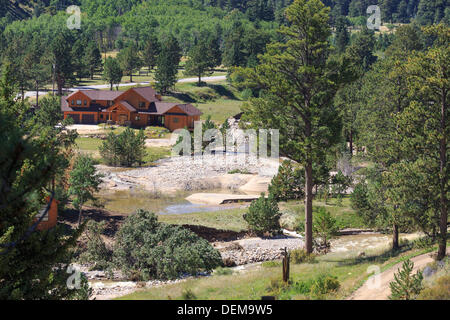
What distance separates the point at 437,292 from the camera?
1569 cm

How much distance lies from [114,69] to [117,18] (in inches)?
3785

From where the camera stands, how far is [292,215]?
3934 cm

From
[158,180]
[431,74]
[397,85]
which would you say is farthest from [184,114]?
[431,74]

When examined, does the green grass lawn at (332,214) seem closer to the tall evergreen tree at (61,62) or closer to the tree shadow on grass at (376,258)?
the tree shadow on grass at (376,258)

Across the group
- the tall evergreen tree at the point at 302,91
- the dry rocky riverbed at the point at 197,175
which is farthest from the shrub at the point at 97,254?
the dry rocky riverbed at the point at 197,175

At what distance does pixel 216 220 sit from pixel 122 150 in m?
25.2

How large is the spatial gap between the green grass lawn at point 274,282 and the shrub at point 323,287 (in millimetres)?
227

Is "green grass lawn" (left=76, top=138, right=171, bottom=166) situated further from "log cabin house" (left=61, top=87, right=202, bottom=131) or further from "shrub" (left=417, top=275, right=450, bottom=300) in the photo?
"shrub" (left=417, top=275, right=450, bottom=300)

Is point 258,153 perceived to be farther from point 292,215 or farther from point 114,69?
point 114,69

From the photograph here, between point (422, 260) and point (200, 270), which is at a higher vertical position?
point (422, 260)

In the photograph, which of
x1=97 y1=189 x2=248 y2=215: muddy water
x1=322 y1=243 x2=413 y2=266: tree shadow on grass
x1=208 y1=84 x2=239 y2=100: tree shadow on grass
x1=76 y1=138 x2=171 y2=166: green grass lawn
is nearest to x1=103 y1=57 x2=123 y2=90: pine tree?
x1=208 y1=84 x2=239 y2=100: tree shadow on grass

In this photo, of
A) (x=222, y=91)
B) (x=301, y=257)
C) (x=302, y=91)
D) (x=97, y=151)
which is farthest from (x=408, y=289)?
(x=222, y=91)

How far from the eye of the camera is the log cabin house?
83.0m

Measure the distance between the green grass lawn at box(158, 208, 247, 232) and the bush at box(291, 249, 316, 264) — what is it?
33.4 ft
